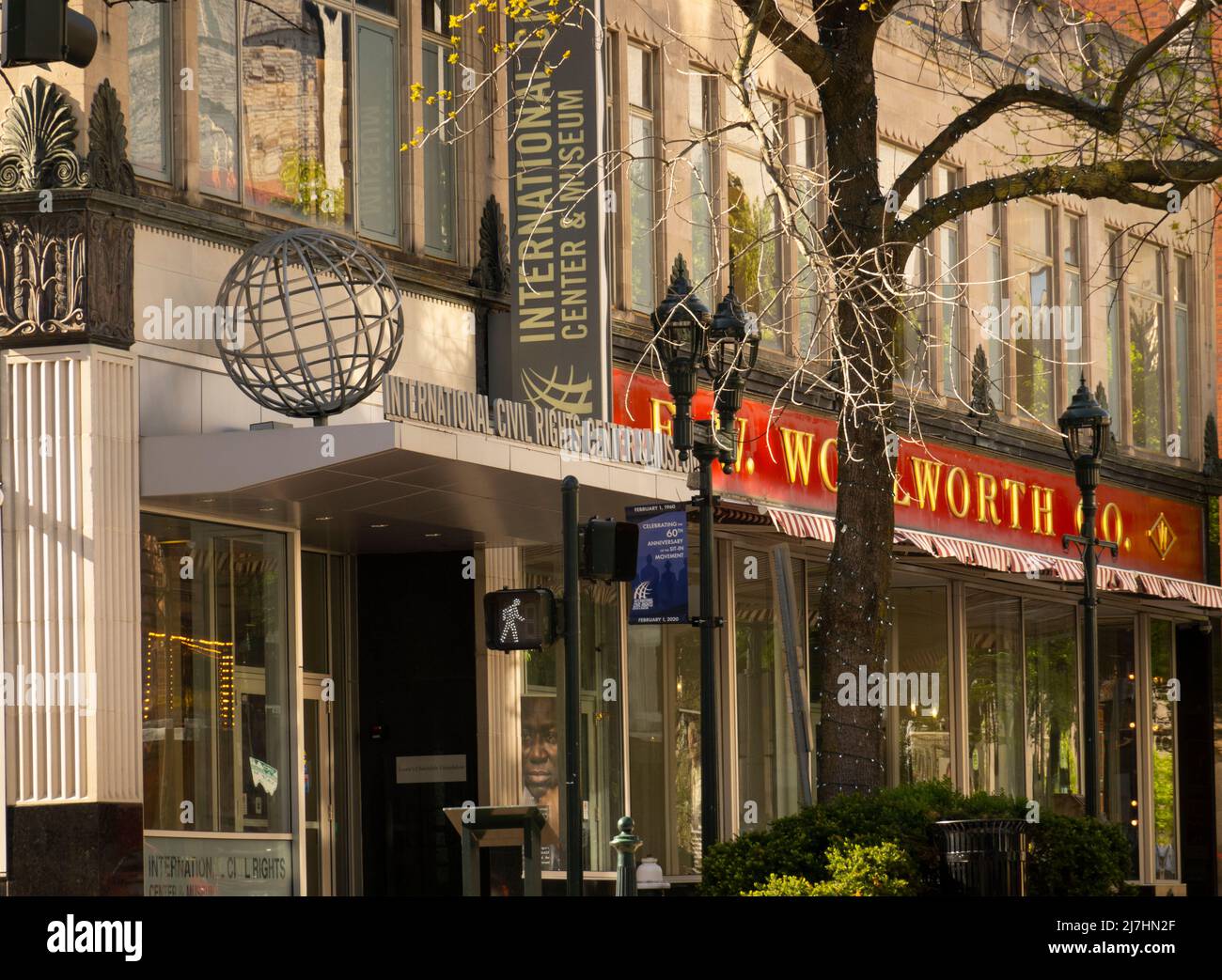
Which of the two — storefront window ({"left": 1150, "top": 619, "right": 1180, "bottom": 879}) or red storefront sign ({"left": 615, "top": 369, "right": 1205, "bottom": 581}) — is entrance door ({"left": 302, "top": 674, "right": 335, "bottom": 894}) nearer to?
red storefront sign ({"left": 615, "top": 369, "right": 1205, "bottom": 581})

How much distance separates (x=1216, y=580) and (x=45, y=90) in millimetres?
22121

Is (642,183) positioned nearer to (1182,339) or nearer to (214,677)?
(214,677)

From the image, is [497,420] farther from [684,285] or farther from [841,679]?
[841,679]

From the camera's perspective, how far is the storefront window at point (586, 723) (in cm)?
2122

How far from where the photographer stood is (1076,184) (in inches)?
637

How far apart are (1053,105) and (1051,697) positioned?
15.2 meters

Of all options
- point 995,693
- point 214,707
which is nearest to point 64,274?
point 214,707

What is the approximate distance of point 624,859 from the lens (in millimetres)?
16250

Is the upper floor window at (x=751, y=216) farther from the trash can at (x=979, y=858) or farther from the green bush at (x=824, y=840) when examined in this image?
the trash can at (x=979, y=858)

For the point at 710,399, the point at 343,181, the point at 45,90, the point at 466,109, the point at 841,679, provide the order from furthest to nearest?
1. the point at 710,399
2. the point at 466,109
3. the point at 343,181
4. the point at 45,90
5. the point at 841,679

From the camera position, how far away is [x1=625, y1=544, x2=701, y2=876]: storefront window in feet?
74.1

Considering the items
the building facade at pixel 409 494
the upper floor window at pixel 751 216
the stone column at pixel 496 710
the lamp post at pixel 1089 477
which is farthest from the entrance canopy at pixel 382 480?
the upper floor window at pixel 751 216

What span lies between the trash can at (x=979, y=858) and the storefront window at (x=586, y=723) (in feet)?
23.9

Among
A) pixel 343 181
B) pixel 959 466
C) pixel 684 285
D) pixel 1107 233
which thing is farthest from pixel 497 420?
pixel 1107 233
